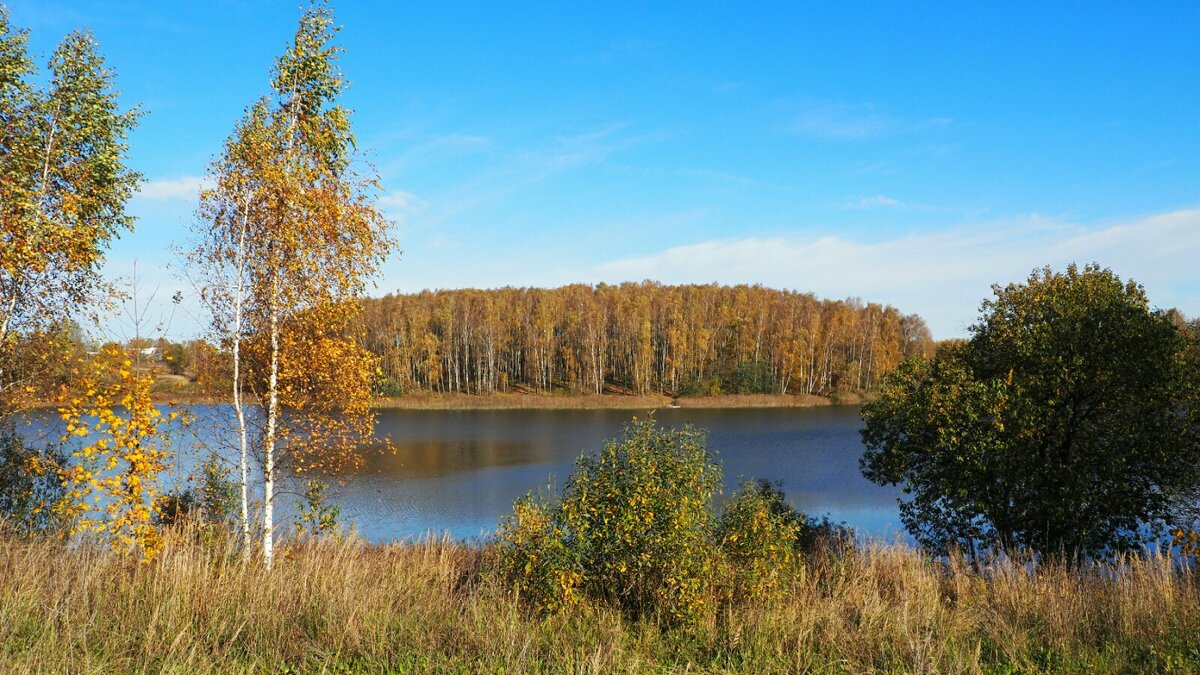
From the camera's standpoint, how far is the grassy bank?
17.1ft

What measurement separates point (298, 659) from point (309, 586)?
1473 mm

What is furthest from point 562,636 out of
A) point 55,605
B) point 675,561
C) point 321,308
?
point 321,308

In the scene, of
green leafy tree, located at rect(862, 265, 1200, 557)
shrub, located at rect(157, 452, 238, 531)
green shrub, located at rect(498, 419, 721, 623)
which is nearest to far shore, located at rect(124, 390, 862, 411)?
green leafy tree, located at rect(862, 265, 1200, 557)

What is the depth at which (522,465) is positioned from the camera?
1296 inches

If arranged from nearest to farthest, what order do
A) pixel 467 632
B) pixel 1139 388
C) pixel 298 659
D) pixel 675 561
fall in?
pixel 298 659
pixel 467 632
pixel 675 561
pixel 1139 388

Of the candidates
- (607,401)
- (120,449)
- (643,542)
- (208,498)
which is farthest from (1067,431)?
(607,401)

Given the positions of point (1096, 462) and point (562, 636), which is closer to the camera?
point (562, 636)

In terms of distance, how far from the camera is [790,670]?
18.0 ft

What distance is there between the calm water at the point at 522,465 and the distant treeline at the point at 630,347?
18243 millimetres

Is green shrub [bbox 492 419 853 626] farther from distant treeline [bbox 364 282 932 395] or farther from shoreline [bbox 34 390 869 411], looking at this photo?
distant treeline [bbox 364 282 932 395]

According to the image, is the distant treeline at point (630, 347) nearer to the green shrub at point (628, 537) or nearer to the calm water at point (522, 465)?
the calm water at point (522, 465)

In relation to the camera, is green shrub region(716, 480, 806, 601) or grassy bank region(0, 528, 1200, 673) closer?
grassy bank region(0, 528, 1200, 673)

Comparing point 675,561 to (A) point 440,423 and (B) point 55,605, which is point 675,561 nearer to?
(B) point 55,605

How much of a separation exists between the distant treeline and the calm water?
59.9 ft
